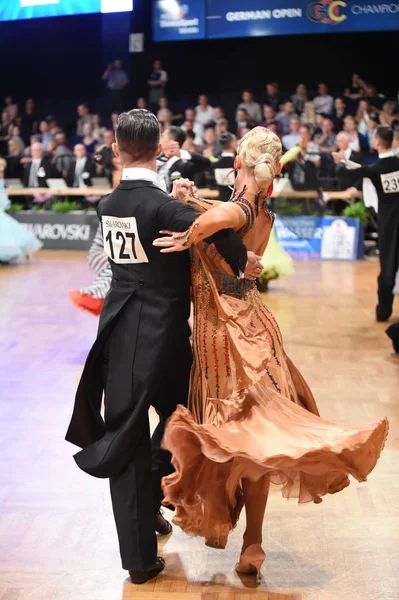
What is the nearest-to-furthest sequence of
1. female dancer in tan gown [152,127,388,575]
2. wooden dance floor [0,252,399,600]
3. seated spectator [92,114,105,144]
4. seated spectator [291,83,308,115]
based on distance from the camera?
female dancer in tan gown [152,127,388,575] < wooden dance floor [0,252,399,600] < seated spectator [291,83,308,115] < seated spectator [92,114,105,144]

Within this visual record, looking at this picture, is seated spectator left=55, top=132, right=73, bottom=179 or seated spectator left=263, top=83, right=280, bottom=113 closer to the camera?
seated spectator left=55, top=132, right=73, bottom=179

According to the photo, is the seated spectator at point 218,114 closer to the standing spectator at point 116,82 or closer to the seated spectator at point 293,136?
the seated spectator at point 293,136

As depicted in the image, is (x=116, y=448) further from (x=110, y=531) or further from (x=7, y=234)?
(x=7, y=234)

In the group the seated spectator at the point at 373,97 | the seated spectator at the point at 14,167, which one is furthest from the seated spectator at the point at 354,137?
the seated spectator at the point at 14,167

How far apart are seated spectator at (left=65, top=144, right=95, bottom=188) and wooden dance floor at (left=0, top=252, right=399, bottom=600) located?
637 centimetres

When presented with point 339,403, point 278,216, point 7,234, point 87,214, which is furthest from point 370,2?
point 339,403

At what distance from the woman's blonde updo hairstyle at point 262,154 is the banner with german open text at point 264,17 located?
9.89 metres

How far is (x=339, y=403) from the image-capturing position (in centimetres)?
466

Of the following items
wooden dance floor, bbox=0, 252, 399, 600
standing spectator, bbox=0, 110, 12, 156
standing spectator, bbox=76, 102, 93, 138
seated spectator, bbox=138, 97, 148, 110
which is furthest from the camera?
standing spectator, bbox=0, 110, 12, 156

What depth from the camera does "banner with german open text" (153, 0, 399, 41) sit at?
11789 millimetres

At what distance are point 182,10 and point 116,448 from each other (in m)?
11.5

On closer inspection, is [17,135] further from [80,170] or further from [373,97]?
[373,97]

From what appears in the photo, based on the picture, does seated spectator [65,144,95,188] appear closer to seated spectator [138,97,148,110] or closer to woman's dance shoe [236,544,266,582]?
seated spectator [138,97,148,110]

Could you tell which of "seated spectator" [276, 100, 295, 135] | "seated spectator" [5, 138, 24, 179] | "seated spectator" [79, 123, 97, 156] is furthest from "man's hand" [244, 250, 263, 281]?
"seated spectator" [5, 138, 24, 179]
